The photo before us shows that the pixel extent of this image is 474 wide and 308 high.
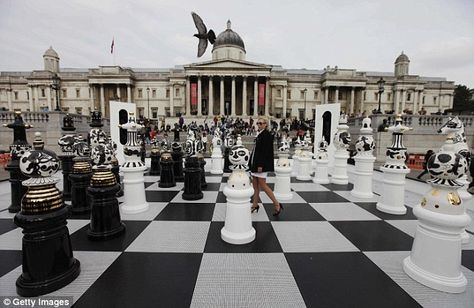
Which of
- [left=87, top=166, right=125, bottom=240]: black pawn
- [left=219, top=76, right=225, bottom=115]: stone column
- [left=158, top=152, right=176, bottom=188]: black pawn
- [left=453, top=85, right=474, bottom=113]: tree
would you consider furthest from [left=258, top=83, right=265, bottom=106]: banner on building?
[left=453, top=85, right=474, bottom=113]: tree

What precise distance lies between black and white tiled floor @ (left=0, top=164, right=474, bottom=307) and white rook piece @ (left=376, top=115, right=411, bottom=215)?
216 mm

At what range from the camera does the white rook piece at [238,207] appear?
114 inches

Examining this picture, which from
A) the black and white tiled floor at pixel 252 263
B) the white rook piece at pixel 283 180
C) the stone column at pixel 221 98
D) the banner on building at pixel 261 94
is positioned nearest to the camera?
the black and white tiled floor at pixel 252 263

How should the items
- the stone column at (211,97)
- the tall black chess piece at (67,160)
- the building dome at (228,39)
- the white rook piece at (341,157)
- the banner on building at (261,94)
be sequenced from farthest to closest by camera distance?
the building dome at (228,39)
the stone column at (211,97)
the banner on building at (261,94)
the white rook piece at (341,157)
the tall black chess piece at (67,160)

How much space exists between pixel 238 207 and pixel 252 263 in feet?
2.37

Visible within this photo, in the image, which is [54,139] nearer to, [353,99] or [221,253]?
[221,253]

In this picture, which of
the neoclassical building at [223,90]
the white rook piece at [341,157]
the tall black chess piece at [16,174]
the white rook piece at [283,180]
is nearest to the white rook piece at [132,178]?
the tall black chess piece at [16,174]

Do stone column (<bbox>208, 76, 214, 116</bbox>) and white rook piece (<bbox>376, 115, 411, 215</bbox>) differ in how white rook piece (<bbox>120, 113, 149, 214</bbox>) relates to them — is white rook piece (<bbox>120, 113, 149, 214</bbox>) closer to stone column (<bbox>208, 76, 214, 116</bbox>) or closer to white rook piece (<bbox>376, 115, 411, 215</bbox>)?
white rook piece (<bbox>376, 115, 411, 215</bbox>)

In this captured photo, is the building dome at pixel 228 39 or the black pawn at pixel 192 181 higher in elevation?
the building dome at pixel 228 39

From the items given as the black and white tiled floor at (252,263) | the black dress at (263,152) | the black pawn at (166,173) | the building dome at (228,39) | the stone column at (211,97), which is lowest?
the black and white tiled floor at (252,263)

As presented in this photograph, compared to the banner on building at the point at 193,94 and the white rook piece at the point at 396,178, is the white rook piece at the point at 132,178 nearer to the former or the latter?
the white rook piece at the point at 396,178

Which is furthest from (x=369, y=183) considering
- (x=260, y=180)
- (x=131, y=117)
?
(x=131, y=117)

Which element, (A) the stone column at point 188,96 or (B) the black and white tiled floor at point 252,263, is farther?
(A) the stone column at point 188,96

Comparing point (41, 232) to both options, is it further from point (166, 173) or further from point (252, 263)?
point (166, 173)
